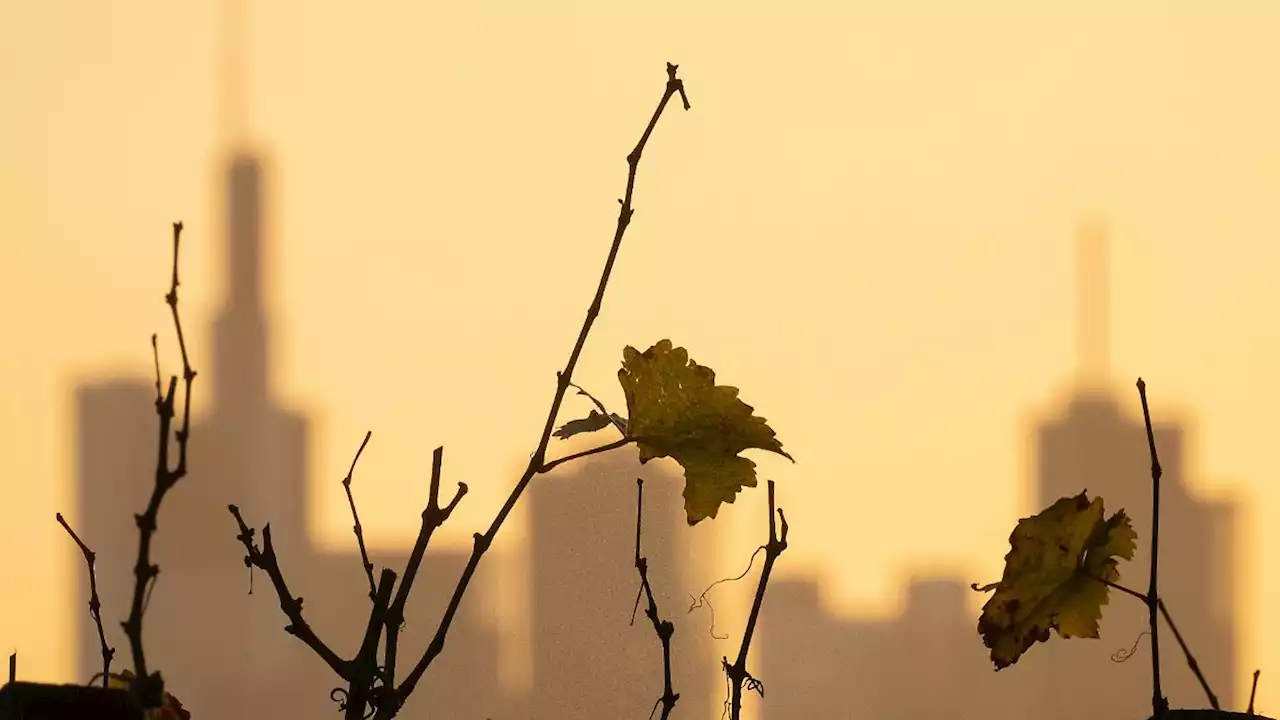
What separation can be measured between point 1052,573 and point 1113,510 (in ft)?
1.72

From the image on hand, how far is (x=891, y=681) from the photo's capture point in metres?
0.88

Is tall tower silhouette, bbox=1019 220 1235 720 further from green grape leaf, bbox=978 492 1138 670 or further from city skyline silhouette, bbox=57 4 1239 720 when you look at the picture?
green grape leaf, bbox=978 492 1138 670

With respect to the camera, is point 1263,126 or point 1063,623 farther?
point 1263,126

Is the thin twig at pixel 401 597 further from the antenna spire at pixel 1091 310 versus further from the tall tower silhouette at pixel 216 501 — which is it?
the antenna spire at pixel 1091 310

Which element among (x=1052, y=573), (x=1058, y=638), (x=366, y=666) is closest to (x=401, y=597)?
A: (x=366, y=666)

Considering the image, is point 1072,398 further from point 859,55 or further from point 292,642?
point 292,642

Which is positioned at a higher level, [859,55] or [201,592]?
[859,55]

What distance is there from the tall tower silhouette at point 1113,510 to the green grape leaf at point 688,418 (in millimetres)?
535

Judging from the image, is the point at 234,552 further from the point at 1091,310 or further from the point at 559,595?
the point at 1091,310

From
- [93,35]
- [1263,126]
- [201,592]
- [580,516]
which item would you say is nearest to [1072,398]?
[1263,126]

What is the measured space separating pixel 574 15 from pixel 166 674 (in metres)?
0.53

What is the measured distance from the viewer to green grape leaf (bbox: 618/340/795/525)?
0.40 m

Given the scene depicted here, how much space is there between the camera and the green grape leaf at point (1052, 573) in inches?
15.0

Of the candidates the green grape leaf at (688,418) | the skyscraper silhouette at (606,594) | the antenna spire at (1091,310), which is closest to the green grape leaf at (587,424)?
the green grape leaf at (688,418)
